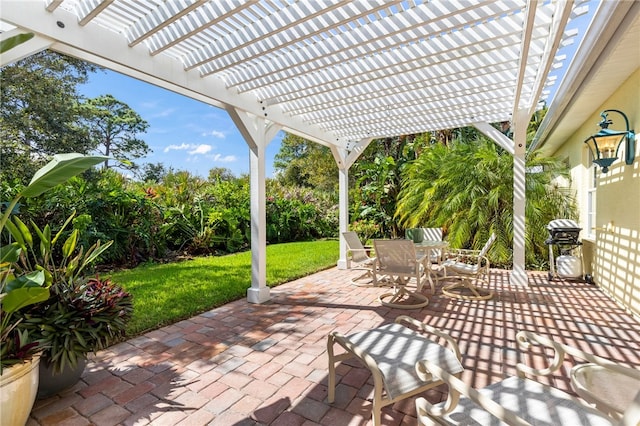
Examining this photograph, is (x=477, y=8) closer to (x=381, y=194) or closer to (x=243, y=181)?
(x=381, y=194)

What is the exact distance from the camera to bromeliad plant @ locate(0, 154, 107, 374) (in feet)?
6.95

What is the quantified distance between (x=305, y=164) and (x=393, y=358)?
20260mm

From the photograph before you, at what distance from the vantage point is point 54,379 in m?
2.71

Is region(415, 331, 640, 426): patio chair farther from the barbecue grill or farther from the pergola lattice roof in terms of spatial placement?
the barbecue grill

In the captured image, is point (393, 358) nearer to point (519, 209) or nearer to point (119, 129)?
point (519, 209)

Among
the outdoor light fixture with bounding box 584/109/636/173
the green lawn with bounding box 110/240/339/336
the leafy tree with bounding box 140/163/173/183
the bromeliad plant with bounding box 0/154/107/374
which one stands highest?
the leafy tree with bounding box 140/163/173/183

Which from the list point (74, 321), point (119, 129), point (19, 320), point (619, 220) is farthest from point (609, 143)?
point (119, 129)

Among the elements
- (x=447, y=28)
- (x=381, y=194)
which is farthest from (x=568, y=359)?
(x=381, y=194)

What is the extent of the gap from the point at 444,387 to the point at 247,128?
4.49m

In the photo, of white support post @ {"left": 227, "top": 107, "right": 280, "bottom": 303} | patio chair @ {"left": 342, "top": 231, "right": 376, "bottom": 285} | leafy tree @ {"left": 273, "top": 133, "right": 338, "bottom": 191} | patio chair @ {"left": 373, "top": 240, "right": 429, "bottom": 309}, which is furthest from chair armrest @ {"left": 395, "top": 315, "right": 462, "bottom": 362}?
leafy tree @ {"left": 273, "top": 133, "right": 338, "bottom": 191}

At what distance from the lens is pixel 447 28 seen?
3406 millimetres

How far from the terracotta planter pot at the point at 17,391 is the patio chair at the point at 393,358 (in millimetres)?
2154

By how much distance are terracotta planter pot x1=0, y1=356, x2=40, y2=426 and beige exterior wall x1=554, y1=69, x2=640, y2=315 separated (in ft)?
22.1

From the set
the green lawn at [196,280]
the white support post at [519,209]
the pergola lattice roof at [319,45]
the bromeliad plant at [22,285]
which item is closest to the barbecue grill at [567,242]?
the white support post at [519,209]
